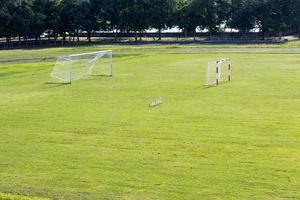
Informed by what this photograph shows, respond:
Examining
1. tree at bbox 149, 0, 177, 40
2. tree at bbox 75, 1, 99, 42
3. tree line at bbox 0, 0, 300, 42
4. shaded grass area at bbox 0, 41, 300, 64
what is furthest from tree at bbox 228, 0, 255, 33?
tree at bbox 75, 1, 99, 42

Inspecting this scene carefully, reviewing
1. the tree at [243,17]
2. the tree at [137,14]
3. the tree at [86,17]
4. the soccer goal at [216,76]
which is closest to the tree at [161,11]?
the tree at [137,14]

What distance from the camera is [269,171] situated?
12.6 m

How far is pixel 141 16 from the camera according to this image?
93438mm

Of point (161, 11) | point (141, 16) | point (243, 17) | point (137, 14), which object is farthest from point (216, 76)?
point (137, 14)

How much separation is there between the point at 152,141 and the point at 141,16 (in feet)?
260

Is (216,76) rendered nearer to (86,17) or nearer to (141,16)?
(141,16)

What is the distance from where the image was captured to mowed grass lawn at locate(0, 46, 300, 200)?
11.7m

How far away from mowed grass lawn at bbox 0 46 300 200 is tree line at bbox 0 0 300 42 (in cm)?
5849

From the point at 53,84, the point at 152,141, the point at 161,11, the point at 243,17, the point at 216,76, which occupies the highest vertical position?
the point at 161,11

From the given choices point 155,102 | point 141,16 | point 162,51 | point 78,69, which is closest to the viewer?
point 155,102

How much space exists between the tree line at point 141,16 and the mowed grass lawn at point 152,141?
58.5 meters

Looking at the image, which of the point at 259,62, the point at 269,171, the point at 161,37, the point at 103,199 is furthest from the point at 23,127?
the point at 161,37

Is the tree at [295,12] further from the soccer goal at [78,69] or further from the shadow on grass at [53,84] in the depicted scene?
the shadow on grass at [53,84]

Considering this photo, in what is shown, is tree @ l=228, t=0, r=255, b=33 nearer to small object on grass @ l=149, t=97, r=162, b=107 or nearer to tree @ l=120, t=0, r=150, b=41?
tree @ l=120, t=0, r=150, b=41
